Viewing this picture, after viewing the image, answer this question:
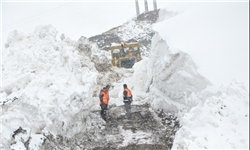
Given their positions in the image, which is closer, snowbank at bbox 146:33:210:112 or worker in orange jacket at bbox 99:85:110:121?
snowbank at bbox 146:33:210:112

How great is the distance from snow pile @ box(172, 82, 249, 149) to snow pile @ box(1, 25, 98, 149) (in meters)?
3.37

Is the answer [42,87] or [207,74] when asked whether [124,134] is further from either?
[207,74]

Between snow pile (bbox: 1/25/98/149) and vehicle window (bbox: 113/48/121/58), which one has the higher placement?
snow pile (bbox: 1/25/98/149)

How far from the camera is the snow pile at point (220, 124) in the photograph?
536 cm

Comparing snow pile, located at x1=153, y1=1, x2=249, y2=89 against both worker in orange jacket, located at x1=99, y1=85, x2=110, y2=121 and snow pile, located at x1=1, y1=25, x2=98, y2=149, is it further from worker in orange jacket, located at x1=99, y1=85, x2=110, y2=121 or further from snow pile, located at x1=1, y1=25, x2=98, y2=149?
snow pile, located at x1=1, y1=25, x2=98, y2=149

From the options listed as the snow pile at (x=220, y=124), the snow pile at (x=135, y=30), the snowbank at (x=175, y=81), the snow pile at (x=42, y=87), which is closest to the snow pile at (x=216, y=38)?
the snowbank at (x=175, y=81)

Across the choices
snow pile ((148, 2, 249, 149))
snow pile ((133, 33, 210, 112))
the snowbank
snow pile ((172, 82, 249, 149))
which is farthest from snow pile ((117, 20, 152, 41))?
snow pile ((172, 82, 249, 149))

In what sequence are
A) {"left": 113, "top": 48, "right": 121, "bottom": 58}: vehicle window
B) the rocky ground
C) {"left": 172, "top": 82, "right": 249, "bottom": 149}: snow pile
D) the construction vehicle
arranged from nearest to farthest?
{"left": 172, "top": 82, "right": 249, "bottom": 149}: snow pile < the rocky ground < the construction vehicle < {"left": 113, "top": 48, "right": 121, "bottom": 58}: vehicle window

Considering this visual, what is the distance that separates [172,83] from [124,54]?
34.1 feet

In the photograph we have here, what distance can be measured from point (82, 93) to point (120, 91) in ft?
19.9

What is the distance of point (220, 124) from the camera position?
596 cm

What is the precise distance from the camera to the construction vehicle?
20031 millimetres

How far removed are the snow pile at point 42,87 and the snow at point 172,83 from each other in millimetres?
22

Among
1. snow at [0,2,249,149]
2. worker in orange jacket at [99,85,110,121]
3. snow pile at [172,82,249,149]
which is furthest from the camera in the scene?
worker in orange jacket at [99,85,110,121]
